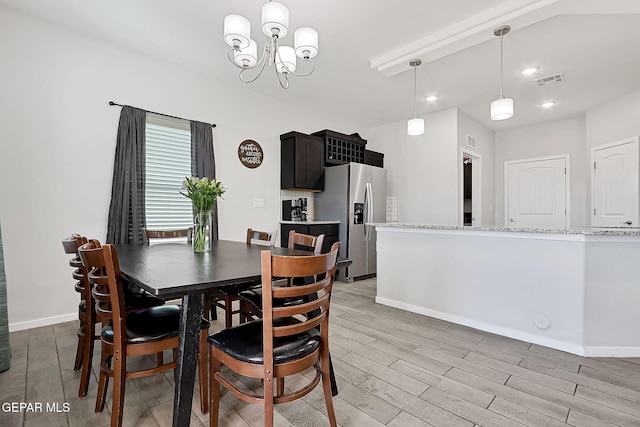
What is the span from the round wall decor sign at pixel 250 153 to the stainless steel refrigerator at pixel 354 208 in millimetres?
1143

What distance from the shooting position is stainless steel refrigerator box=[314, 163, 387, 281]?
15.2 feet

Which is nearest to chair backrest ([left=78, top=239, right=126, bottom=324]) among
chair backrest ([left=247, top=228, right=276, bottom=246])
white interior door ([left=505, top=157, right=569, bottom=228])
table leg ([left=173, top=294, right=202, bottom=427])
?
table leg ([left=173, top=294, right=202, bottom=427])

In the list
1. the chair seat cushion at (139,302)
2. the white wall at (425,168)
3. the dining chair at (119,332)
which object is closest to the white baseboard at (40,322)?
the chair seat cushion at (139,302)

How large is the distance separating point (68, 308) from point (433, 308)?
3598 millimetres

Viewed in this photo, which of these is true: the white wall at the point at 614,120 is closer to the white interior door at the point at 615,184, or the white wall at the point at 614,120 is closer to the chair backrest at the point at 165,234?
the white interior door at the point at 615,184

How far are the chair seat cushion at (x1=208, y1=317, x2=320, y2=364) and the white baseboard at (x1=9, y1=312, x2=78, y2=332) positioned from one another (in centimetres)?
253

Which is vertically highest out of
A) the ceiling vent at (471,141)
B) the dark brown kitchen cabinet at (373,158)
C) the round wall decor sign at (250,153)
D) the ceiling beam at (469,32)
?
the ceiling beam at (469,32)

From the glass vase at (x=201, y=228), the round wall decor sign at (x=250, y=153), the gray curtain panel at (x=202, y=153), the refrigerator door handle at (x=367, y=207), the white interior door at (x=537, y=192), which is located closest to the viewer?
the glass vase at (x=201, y=228)

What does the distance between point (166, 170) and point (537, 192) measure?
6.34 metres

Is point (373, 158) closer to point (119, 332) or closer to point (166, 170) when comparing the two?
point (166, 170)

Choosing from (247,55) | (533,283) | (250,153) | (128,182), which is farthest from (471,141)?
(128,182)

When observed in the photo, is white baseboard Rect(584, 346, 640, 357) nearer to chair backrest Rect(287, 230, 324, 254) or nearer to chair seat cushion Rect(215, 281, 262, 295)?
chair backrest Rect(287, 230, 324, 254)

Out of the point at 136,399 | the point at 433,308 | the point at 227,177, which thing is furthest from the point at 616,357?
the point at 227,177

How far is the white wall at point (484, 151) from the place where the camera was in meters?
5.08
